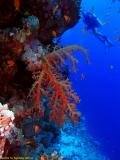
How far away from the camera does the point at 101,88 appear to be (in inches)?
1639

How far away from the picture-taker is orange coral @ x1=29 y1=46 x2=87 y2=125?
5371 mm

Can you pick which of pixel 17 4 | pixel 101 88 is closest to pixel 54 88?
pixel 17 4

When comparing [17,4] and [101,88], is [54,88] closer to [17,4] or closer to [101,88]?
[17,4]

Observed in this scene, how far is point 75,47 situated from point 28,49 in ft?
2.82

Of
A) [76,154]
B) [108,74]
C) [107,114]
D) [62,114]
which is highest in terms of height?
[108,74]

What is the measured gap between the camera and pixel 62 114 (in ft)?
18.5

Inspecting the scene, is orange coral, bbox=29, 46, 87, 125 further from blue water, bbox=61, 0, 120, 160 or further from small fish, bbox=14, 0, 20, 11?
blue water, bbox=61, 0, 120, 160

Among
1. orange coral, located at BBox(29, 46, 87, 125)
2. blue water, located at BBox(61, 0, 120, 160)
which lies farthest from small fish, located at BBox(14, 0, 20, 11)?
blue water, located at BBox(61, 0, 120, 160)

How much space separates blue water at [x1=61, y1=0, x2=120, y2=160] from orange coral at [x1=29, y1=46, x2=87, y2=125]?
2265mm

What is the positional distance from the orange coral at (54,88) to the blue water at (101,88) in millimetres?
2265

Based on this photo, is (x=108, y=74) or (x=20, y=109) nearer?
(x=20, y=109)

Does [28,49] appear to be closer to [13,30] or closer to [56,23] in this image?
[13,30]

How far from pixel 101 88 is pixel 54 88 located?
36.6 m

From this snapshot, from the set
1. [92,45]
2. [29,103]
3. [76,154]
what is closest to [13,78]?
[29,103]
